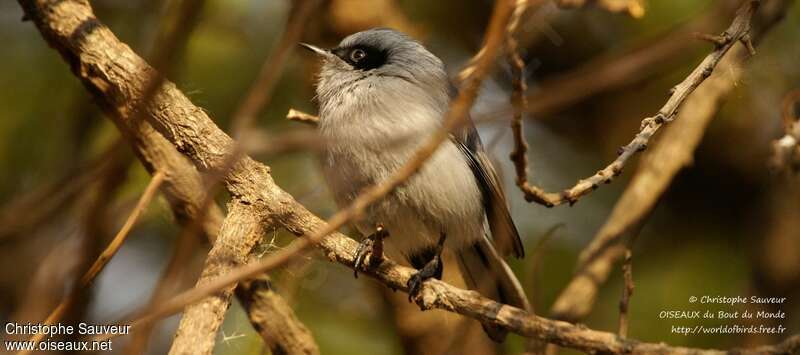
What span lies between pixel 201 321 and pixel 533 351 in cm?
166

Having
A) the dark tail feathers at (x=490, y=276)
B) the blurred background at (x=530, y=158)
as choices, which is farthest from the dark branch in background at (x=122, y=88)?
the dark tail feathers at (x=490, y=276)

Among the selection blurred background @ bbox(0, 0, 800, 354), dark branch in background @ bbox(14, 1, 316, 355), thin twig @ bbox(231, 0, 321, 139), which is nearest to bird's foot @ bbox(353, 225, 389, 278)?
dark branch in background @ bbox(14, 1, 316, 355)

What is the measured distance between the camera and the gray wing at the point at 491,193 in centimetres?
349

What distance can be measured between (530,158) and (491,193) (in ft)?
1.76

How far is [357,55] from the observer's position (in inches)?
150

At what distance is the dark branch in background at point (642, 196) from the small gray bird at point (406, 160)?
0.54 m

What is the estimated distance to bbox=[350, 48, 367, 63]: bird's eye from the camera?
3.78 m

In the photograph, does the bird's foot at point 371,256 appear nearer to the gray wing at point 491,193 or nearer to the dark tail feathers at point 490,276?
the dark tail feathers at point 490,276

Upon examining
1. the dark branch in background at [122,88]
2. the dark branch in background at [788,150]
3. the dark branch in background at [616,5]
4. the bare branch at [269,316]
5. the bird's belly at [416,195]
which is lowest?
the bare branch at [269,316]

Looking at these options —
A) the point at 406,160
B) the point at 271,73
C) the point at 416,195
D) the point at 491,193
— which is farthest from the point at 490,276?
the point at 271,73

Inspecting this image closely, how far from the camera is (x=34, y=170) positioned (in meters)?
4.64

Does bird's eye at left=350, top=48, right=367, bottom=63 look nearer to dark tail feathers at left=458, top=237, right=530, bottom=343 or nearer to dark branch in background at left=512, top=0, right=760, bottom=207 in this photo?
dark tail feathers at left=458, top=237, right=530, bottom=343

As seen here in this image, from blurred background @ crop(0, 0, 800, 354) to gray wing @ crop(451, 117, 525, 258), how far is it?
6.0 inches

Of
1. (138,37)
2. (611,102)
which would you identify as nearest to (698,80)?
(611,102)
